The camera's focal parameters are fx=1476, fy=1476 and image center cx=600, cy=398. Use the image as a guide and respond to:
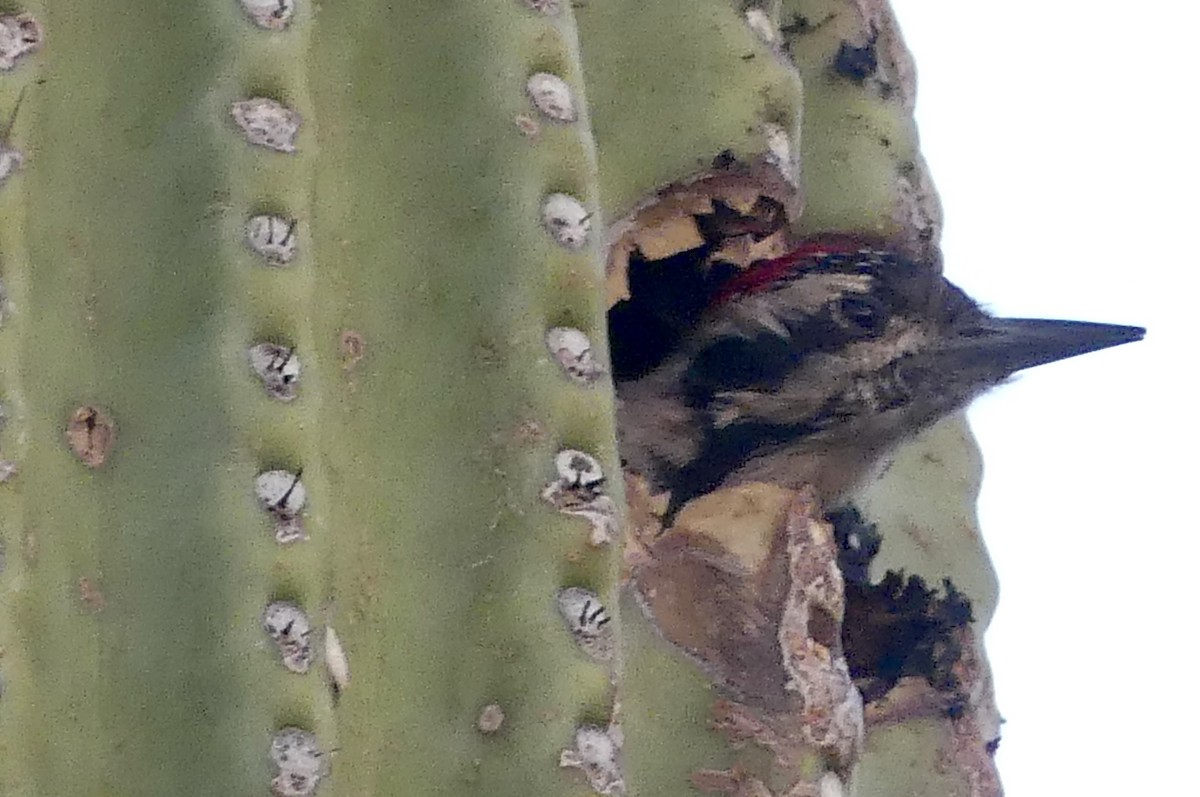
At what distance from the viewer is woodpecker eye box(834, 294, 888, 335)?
3.47ft

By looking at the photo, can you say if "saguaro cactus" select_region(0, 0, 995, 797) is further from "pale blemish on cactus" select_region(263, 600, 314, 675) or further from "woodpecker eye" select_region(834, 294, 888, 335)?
"woodpecker eye" select_region(834, 294, 888, 335)

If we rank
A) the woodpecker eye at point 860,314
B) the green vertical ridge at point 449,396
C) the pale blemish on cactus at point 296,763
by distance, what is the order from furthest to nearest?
the woodpecker eye at point 860,314
the green vertical ridge at point 449,396
the pale blemish on cactus at point 296,763

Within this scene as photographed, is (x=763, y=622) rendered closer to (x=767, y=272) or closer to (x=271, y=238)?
(x=767, y=272)

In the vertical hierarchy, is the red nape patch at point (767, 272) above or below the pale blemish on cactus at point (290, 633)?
above

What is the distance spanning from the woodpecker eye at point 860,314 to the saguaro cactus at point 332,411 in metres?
0.11

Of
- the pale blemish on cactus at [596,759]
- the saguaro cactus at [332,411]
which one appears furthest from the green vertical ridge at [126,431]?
the pale blemish on cactus at [596,759]

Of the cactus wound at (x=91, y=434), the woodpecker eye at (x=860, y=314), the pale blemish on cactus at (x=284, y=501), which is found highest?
the woodpecker eye at (x=860, y=314)

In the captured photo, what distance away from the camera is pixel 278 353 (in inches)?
29.2

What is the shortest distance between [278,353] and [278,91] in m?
0.14

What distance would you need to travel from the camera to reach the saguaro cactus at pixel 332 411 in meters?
0.73

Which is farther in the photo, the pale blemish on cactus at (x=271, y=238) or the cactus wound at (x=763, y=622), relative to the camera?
the cactus wound at (x=763, y=622)

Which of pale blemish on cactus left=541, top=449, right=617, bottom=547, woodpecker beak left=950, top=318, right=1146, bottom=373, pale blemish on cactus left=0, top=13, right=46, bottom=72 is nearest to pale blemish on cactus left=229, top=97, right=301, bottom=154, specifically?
pale blemish on cactus left=0, top=13, right=46, bottom=72

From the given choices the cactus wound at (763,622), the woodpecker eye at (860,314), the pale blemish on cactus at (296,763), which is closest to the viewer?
the pale blemish on cactus at (296,763)

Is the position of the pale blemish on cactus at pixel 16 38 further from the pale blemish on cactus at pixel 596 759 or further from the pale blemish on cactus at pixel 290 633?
the pale blemish on cactus at pixel 596 759
